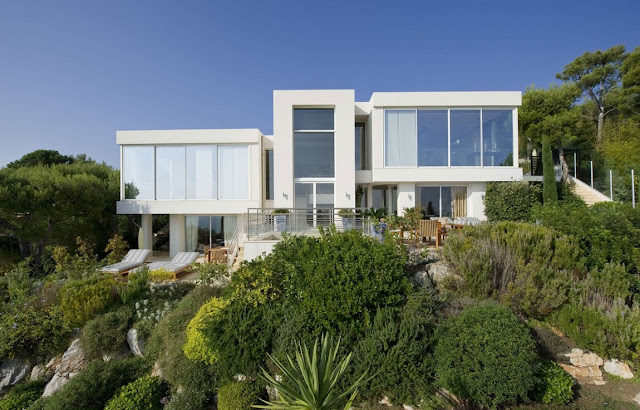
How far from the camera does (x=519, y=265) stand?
269 inches

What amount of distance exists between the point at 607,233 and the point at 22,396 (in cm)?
1512

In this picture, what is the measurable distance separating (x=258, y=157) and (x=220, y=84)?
6.99 metres

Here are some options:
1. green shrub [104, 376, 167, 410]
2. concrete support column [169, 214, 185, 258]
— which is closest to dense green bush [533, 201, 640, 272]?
green shrub [104, 376, 167, 410]

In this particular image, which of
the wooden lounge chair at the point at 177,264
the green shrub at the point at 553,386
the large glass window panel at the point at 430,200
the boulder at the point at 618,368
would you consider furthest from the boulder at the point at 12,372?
the large glass window panel at the point at 430,200

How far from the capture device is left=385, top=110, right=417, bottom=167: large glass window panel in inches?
565

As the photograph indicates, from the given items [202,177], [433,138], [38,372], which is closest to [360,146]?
[433,138]

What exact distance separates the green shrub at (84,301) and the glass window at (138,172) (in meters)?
8.31

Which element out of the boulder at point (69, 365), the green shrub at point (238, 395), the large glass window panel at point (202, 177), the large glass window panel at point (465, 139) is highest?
the large glass window panel at point (465, 139)

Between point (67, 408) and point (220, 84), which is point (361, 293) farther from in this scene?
point (220, 84)

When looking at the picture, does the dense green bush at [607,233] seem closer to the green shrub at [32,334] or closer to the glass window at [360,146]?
the glass window at [360,146]

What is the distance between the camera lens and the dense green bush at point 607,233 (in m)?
7.52

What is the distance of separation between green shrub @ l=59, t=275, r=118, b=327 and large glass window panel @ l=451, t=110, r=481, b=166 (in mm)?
14985

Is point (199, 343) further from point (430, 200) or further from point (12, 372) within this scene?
point (430, 200)

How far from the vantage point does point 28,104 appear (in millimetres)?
14914
